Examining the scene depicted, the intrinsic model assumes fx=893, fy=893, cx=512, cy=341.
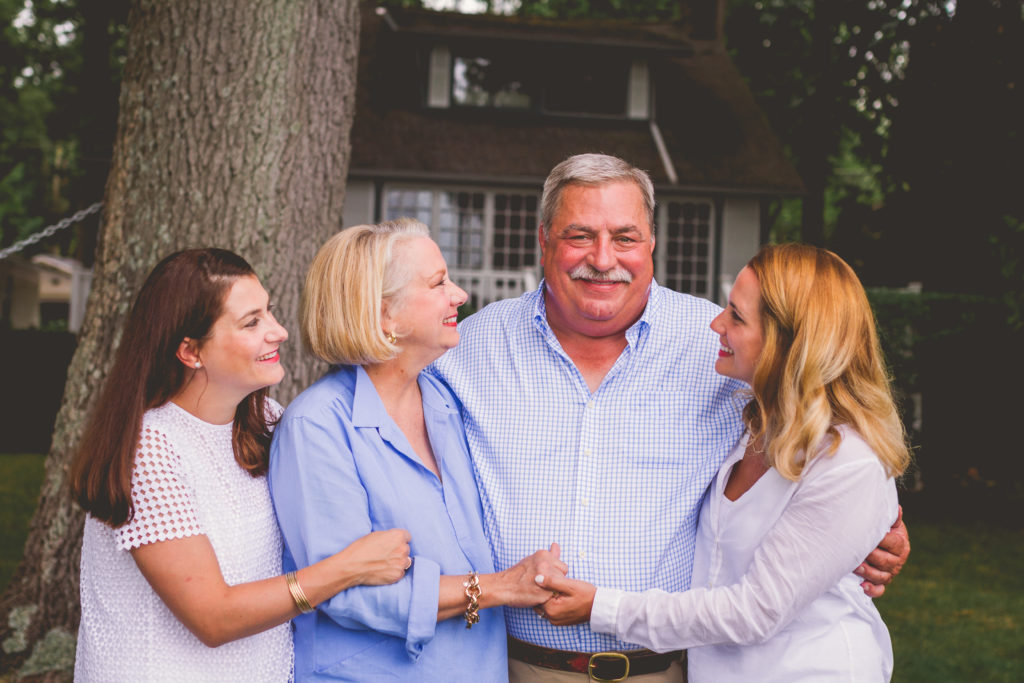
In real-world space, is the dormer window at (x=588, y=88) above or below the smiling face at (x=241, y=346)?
above

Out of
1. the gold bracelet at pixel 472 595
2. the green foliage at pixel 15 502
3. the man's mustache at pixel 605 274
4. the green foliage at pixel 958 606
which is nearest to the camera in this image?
→ the gold bracelet at pixel 472 595

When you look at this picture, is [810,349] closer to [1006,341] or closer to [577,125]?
[1006,341]

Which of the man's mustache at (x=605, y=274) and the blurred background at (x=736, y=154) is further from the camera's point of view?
the blurred background at (x=736, y=154)

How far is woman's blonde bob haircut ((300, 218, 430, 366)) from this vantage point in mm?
2684

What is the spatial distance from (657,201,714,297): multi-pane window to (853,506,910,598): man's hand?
14495 millimetres

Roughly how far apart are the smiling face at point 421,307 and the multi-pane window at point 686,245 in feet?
47.7

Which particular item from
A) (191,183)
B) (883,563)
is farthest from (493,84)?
(883,563)

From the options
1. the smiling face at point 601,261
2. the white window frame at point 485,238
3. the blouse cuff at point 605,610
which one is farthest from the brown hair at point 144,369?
the white window frame at point 485,238

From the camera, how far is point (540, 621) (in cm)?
298

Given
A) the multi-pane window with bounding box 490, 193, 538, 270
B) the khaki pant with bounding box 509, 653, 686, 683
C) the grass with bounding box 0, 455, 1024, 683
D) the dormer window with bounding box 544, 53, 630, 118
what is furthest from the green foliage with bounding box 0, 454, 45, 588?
the dormer window with bounding box 544, 53, 630, 118

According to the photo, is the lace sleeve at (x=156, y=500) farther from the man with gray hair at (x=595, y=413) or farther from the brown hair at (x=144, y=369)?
the man with gray hair at (x=595, y=413)

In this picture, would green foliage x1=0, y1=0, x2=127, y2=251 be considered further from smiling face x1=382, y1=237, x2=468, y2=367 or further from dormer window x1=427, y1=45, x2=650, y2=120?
smiling face x1=382, y1=237, x2=468, y2=367

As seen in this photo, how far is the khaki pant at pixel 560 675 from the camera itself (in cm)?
299

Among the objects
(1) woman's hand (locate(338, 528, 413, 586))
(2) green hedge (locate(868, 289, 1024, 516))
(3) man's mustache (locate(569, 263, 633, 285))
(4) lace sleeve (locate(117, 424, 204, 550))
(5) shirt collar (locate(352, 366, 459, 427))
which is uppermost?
(3) man's mustache (locate(569, 263, 633, 285))
